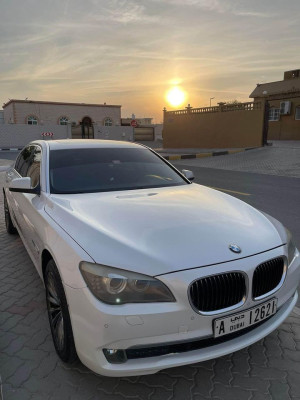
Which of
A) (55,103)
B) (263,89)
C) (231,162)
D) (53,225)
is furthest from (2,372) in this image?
(55,103)

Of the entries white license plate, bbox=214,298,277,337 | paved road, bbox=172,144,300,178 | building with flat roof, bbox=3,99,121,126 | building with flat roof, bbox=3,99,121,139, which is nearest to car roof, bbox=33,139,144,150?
white license plate, bbox=214,298,277,337

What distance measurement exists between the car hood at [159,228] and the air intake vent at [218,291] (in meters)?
0.11

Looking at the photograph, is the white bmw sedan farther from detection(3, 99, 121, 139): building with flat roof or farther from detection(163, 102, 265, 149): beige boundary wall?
detection(3, 99, 121, 139): building with flat roof

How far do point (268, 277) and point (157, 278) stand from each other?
80cm

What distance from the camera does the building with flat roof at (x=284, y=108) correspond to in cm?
2981

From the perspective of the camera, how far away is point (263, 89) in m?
34.7

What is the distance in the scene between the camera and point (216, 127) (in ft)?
78.6

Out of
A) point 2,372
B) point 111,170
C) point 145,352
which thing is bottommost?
point 2,372

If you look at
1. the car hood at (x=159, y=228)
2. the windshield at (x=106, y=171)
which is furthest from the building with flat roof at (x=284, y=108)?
the car hood at (x=159, y=228)

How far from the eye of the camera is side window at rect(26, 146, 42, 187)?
3604 millimetres

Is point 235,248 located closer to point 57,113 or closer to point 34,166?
point 34,166

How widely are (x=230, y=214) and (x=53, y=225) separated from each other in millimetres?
1373

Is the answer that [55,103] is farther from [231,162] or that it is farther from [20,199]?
[20,199]

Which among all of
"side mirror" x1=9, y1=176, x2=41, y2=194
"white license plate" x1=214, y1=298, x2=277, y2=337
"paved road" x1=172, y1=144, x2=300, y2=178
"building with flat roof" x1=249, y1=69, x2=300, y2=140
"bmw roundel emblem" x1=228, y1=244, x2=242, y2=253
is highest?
"building with flat roof" x1=249, y1=69, x2=300, y2=140
